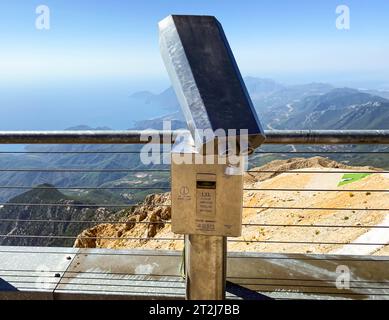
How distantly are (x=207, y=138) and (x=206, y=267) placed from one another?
89 cm

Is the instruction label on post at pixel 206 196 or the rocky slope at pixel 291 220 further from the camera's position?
the rocky slope at pixel 291 220

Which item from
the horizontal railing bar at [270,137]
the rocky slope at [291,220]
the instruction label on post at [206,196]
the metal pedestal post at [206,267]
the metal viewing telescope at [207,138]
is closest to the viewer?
the metal viewing telescope at [207,138]

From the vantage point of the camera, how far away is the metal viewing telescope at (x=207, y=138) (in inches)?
64.3

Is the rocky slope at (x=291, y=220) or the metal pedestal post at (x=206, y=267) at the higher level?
the rocky slope at (x=291, y=220)

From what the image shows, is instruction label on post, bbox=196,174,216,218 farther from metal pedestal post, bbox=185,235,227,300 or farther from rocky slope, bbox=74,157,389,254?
rocky slope, bbox=74,157,389,254

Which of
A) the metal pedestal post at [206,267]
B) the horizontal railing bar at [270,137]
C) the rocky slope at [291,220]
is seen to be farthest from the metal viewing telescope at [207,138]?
the rocky slope at [291,220]

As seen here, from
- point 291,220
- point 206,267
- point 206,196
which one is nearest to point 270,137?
point 206,196

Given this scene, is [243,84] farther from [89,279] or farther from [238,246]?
[238,246]

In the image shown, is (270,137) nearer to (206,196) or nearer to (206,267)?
(206,196)

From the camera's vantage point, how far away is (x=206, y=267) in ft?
6.98

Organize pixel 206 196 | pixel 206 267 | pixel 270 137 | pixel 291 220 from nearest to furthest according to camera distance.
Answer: pixel 206 196 < pixel 206 267 < pixel 270 137 < pixel 291 220

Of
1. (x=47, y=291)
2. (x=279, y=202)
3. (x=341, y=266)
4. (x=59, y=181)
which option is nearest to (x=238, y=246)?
(x=279, y=202)

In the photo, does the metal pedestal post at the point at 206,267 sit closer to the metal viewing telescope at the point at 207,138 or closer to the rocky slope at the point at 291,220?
the metal viewing telescope at the point at 207,138

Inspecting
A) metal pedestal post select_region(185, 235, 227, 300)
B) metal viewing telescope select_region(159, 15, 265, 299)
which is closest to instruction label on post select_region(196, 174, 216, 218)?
metal viewing telescope select_region(159, 15, 265, 299)
